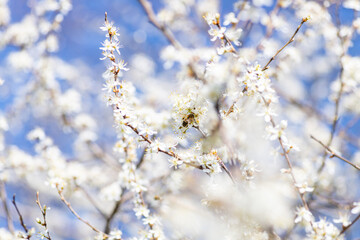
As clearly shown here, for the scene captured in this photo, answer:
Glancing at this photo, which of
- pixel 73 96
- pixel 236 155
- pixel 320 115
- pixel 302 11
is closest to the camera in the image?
pixel 236 155

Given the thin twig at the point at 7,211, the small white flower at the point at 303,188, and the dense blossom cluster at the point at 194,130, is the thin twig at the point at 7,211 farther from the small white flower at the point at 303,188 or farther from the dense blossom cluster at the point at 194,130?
the small white flower at the point at 303,188

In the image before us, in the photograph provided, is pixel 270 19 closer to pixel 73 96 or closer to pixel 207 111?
pixel 207 111

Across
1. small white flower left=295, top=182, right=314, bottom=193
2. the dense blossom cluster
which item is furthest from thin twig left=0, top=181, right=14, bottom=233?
small white flower left=295, top=182, right=314, bottom=193

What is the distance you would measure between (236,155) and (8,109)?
127 inches

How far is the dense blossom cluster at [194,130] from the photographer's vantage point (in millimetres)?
1539

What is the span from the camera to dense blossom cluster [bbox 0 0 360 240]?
1539mm

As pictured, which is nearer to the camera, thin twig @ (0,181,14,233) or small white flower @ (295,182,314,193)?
small white flower @ (295,182,314,193)

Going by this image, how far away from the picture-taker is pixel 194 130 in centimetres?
155

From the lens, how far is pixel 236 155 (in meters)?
1.76

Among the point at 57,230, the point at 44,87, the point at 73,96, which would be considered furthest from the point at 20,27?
the point at 57,230

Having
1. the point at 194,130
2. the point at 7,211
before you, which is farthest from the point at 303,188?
the point at 7,211

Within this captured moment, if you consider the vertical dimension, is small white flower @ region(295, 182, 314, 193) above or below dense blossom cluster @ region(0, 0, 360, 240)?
below

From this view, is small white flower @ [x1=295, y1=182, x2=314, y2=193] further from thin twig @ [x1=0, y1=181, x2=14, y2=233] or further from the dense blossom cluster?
thin twig @ [x1=0, y1=181, x2=14, y2=233]

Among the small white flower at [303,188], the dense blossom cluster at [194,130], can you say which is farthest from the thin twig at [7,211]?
the small white flower at [303,188]
